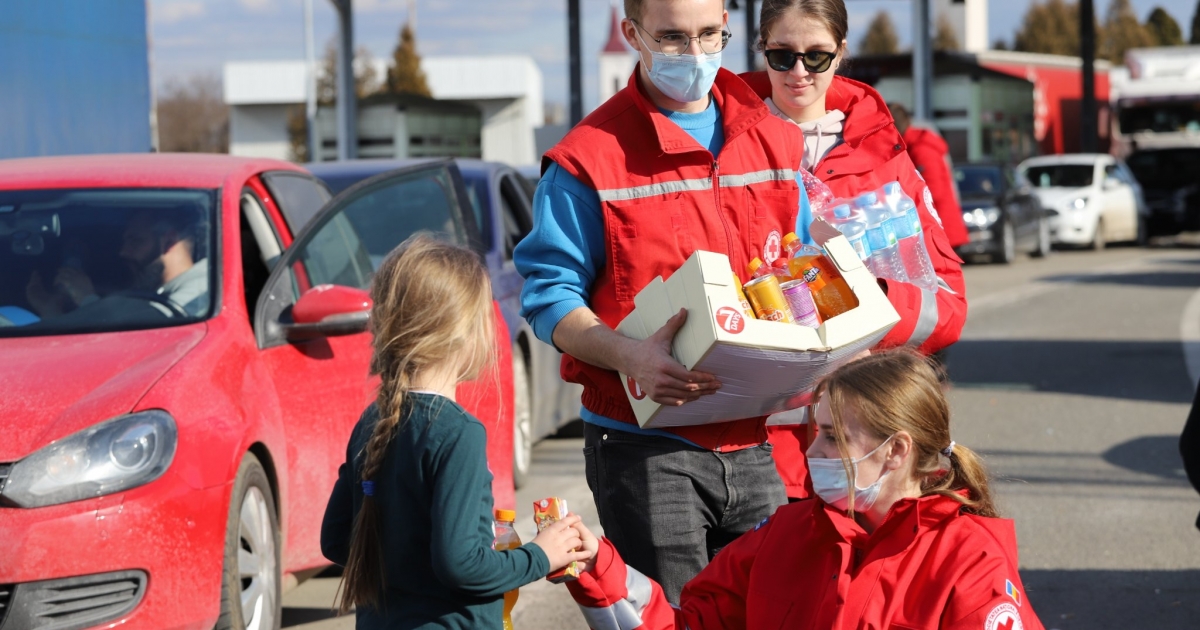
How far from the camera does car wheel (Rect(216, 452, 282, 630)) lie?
439 cm

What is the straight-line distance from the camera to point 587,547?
2.76 meters

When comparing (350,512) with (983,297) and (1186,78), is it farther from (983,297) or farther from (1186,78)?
(1186,78)

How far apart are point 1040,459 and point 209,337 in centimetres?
513

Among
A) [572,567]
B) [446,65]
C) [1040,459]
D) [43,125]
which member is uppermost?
[446,65]

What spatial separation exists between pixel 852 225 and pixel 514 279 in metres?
4.60

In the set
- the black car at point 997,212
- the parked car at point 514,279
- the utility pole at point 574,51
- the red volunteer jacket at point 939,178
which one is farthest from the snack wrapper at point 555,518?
the utility pole at point 574,51

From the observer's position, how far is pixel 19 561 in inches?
155

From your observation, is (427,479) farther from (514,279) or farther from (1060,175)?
(1060,175)

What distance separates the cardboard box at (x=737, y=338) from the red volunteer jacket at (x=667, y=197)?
0.11 metres

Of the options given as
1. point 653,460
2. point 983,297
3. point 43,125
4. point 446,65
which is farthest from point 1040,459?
point 446,65

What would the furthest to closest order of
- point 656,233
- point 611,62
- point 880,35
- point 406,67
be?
point 611,62
point 880,35
point 406,67
point 656,233

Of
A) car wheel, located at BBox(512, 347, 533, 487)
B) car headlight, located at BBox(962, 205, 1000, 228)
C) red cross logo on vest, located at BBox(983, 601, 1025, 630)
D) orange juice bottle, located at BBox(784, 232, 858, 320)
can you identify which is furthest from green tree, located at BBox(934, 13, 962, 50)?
red cross logo on vest, located at BBox(983, 601, 1025, 630)

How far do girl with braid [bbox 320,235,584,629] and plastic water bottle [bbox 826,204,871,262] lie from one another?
0.91m

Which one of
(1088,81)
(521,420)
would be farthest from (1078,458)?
(1088,81)
